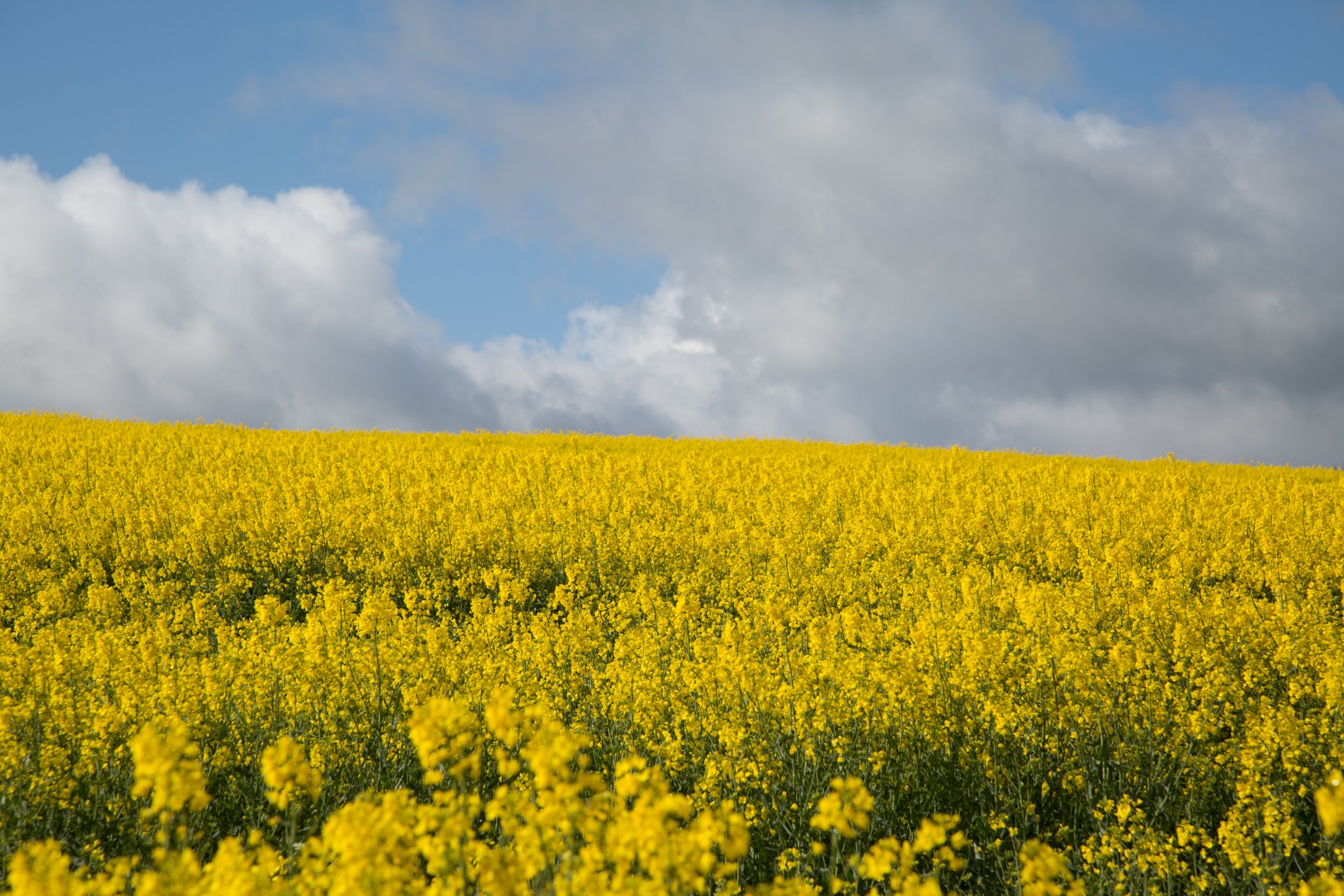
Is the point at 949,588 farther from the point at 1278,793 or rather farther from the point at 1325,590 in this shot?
the point at 1325,590

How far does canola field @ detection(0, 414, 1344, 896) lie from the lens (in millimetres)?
2480

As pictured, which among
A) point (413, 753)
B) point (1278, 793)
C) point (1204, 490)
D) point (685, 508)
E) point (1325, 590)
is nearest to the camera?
point (1278, 793)

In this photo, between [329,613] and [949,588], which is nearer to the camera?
[329,613]

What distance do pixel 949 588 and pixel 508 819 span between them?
236 inches

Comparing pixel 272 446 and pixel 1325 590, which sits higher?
pixel 272 446

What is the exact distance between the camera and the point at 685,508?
464 inches

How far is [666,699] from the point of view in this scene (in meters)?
5.20

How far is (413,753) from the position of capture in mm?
4762

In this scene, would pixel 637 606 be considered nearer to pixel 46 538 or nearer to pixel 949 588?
pixel 949 588

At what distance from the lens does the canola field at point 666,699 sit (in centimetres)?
248

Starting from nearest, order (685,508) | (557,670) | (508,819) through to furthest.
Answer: (508,819) < (557,670) < (685,508)

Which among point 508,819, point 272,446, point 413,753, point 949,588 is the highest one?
point 272,446

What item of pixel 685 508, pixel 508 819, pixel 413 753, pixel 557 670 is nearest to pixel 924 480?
pixel 685 508

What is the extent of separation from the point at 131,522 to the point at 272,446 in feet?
26.4
